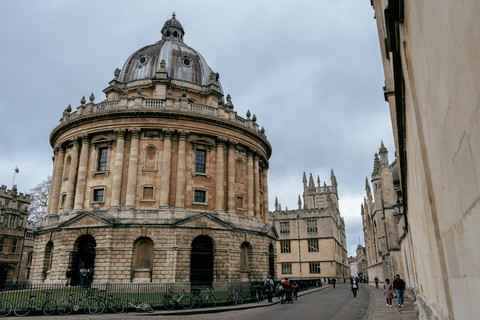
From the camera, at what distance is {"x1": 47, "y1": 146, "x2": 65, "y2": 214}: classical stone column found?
33.0m

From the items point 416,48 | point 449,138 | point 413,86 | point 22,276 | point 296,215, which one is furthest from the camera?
point 296,215

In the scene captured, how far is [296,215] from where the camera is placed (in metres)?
72.9

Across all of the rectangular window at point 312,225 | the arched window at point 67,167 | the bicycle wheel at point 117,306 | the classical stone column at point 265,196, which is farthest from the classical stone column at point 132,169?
the rectangular window at point 312,225

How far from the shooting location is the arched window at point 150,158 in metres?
31.2

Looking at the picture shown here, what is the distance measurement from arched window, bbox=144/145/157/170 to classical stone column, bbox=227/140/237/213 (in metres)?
7.01

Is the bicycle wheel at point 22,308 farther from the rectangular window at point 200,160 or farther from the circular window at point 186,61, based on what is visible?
the circular window at point 186,61

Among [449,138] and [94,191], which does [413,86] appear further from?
[94,191]

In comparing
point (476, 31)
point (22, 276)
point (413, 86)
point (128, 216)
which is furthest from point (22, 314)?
point (22, 276)

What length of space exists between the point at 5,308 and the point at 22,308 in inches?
25.9

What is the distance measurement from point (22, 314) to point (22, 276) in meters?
48.5

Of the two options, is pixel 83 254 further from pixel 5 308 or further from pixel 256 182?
pixel 256 182

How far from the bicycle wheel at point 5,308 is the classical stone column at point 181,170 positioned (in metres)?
15.3

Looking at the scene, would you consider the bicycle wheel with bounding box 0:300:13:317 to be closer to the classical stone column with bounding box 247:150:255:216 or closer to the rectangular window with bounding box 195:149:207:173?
the rectangular window with bounding box 195:149:207:173

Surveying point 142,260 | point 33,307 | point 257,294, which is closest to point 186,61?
point 142,260
